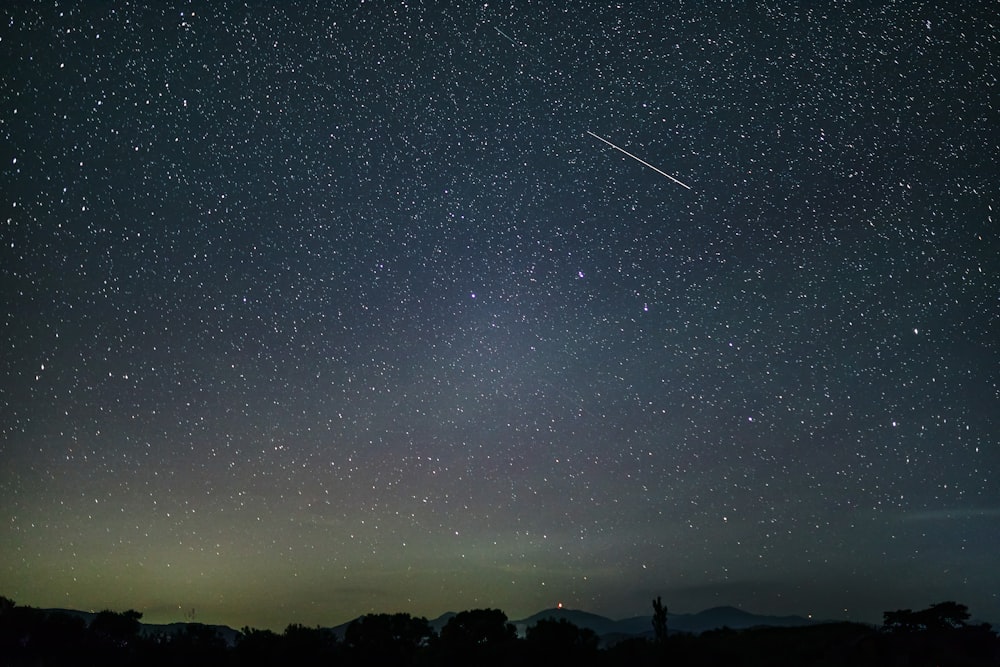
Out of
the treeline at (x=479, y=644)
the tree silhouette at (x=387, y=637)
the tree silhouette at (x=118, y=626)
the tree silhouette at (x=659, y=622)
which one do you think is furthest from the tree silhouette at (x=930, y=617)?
the tree silhouette at (x=118, y=626)

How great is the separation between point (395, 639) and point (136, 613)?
15.0 meters

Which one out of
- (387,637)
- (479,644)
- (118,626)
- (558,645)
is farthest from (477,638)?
(118,626)

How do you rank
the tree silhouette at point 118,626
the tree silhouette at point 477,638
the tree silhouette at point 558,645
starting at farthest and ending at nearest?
1. the tree silhouette at point 118,626
2. the tree silhouette at point 477,638
3. the tree silhouette at point 558,645

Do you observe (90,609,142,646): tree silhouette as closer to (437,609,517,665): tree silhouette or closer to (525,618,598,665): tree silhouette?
(437,609,517,665): tree silhouette

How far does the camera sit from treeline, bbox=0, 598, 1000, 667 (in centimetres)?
2609

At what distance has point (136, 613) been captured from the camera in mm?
41656

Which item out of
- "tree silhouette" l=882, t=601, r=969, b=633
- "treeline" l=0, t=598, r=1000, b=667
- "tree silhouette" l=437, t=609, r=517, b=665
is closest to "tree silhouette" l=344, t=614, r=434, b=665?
"treeline" l=0, t=598, r=1000, b=667

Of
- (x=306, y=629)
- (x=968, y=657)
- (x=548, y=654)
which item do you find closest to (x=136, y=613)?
(x=306, y=629)

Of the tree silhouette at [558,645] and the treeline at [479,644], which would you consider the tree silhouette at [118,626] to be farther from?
the tree silhouette at [558,645]

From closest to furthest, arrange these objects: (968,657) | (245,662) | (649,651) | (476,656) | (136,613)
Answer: (649,651) → (968,657) → (476,656) → (245,662) → (136,613)

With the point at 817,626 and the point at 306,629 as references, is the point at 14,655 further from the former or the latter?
the point at 817,626

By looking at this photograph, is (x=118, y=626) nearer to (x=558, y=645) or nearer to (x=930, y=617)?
(x=558, y=645)

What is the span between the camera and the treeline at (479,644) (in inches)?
1027

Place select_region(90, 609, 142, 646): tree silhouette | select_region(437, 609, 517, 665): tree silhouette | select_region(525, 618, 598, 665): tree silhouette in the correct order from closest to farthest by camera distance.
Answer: select_region(525, 618, 598, 665): tree silhouette < select_region(437, 609, 517, 665): tree silhouette < select_region(90, 609, 142, 646): tree silhouette
